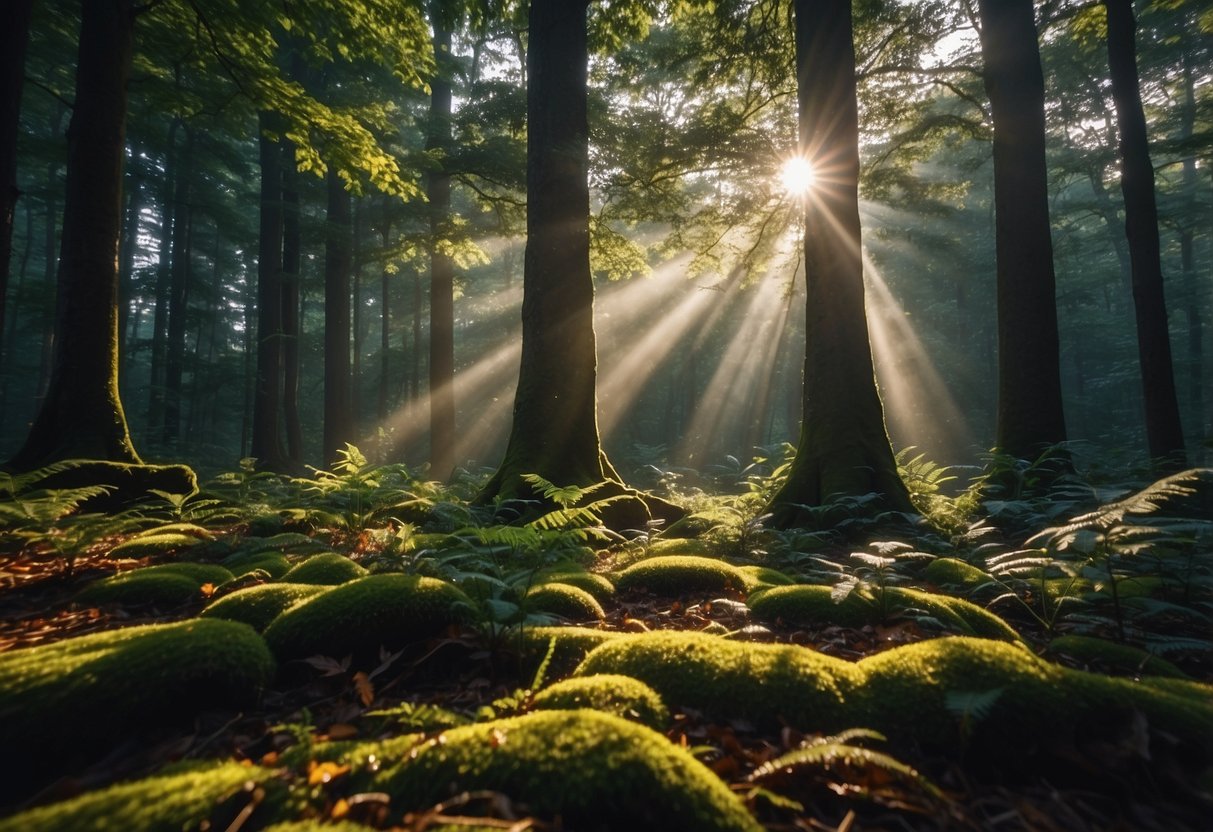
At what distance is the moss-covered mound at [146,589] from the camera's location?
359 cm

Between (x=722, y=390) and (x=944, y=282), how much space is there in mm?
16172

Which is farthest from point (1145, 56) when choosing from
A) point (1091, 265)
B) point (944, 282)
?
point (1091, 265)

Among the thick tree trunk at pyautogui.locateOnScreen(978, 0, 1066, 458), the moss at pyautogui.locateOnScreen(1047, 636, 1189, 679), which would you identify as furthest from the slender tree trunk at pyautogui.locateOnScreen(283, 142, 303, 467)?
the moss at pyautogui.locateOnScreen(1047, 636, 1189, 679)

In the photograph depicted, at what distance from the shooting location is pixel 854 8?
944 centimetres

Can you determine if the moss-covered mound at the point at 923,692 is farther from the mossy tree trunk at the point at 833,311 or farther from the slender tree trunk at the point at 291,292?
the slender tree trunk at the point at 291,292

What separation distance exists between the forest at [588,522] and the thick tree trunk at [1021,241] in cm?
6

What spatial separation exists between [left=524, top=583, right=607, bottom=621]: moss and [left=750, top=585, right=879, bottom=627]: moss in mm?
1092

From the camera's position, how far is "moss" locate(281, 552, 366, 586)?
3.65 meters

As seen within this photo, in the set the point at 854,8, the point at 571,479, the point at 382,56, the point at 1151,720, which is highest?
the point at 854,8

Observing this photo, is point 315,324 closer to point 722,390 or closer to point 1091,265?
point 722,390

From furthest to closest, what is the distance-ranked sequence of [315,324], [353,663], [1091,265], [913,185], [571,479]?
[315,324] < [1091,265] < [913,185] < [571,479] < [353,663]

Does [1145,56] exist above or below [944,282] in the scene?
above

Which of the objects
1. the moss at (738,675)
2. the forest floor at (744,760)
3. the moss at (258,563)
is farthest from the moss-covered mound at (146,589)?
the moss at (738,675)

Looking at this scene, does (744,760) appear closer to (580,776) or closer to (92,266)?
(580,776)
